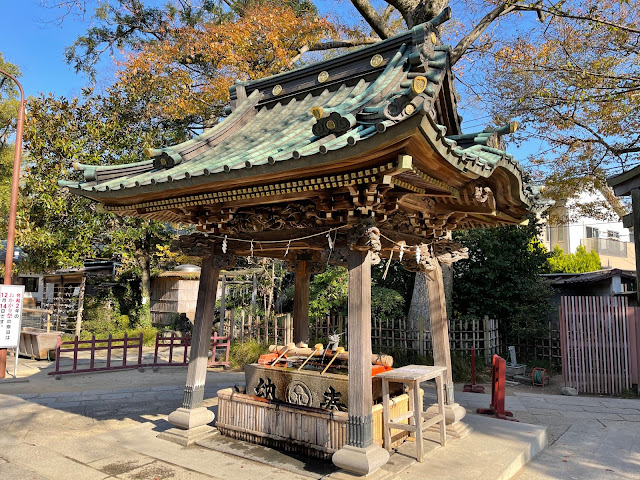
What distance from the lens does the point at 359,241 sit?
5.01m

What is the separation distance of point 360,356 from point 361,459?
1041mm

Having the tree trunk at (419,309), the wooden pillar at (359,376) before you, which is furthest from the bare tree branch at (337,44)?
the wooden pillar at (359,376)

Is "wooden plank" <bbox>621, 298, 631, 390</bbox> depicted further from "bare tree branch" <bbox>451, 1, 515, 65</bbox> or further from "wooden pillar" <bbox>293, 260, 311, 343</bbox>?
"bare tree branch" <bbox>451, 1, 515, 65</bbox>

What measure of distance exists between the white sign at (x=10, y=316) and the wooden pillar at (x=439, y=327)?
10.3 m

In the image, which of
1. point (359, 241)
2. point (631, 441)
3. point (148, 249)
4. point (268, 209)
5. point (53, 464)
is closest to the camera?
point (359, 241)

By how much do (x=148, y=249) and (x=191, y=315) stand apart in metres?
3.81

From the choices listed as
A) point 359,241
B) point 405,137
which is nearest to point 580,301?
point 359,241

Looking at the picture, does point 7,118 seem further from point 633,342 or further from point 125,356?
point 633,342

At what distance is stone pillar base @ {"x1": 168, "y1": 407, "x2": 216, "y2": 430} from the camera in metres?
6.33

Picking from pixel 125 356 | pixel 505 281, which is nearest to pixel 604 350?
pixel 505 281

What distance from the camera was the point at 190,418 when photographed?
6.31 m

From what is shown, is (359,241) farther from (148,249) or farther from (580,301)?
(148,249)

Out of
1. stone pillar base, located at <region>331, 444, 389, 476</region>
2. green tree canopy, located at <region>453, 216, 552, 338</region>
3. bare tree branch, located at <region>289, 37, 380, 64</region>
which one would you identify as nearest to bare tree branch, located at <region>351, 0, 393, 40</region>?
bare tree branch, located at <region>289, 37, 380, 64</region>

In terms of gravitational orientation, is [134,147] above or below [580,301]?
above
